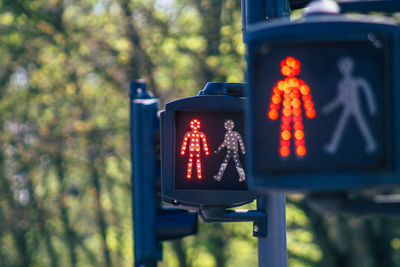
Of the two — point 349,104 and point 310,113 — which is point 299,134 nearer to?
point 310,113

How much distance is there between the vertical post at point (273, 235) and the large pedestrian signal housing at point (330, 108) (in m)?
1.76

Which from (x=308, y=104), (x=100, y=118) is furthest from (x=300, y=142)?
(x=100, y=118)

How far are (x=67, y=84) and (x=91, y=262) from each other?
5.52 metres

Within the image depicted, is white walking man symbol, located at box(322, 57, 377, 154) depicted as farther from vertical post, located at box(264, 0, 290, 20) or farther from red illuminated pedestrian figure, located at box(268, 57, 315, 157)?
vertical post, located at box(264, 0, 290, 20)

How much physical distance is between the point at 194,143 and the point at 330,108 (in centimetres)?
176

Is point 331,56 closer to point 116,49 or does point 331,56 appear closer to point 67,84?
point 116,49

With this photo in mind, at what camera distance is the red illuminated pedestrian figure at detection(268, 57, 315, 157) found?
2510 millimetres

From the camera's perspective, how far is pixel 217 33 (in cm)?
1480

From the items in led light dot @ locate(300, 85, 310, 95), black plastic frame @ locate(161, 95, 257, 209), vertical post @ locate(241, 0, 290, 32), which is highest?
vertical post @ locate(241, 0, 290, 32)

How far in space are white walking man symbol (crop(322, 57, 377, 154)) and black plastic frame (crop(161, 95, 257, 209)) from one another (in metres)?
1.68

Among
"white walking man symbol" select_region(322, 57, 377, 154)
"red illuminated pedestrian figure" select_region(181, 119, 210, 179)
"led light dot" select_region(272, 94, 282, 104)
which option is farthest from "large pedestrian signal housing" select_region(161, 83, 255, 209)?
"white walking man symbol" select_region(322, 57, 377, 154)

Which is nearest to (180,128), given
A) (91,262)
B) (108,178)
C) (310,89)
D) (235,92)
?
(235,92)

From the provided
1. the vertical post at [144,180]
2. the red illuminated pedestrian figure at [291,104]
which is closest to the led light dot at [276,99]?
the red illuminated pedestrian figure at [291,104]

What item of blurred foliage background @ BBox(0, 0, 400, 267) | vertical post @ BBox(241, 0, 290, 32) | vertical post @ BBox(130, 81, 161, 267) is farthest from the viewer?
blurred foliage background @ BBox(0, 0, 400, 267)
